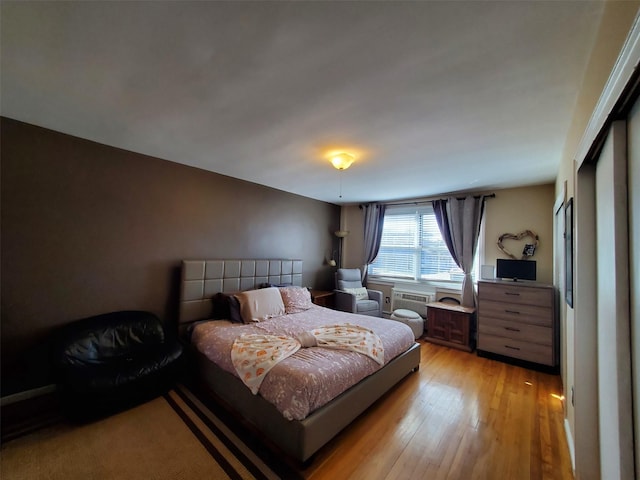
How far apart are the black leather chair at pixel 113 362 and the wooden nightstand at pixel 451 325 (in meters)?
3.61

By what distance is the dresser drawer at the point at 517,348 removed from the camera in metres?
3.09

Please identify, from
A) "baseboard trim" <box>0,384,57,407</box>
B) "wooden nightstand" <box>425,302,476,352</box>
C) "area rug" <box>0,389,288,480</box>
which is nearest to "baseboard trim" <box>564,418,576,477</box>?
"wooden nightstand" <box>425,302,476,352</box>

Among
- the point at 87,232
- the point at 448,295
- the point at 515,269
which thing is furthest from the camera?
the point at 448,295

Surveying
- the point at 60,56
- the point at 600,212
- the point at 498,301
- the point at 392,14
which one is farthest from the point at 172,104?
the point at 498,301

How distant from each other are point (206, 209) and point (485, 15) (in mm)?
3326

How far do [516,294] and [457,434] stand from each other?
215cm

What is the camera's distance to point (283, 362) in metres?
1.95

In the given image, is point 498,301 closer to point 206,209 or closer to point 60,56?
point 206,209

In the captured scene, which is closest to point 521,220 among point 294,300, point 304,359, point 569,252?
point 569,252

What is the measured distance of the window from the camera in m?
4.62

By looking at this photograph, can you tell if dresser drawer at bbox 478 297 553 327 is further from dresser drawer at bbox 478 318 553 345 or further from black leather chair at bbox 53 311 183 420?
black leather chair at bbox 53 311 183 420

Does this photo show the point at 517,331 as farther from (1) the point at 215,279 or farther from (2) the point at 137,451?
(2) the point at 137,451

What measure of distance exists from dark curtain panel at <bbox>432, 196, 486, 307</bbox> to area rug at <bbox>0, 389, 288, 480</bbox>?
12.4 ft

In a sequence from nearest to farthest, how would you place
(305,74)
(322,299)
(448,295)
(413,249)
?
(305,74), (448,295), (322,299), (413,249)
